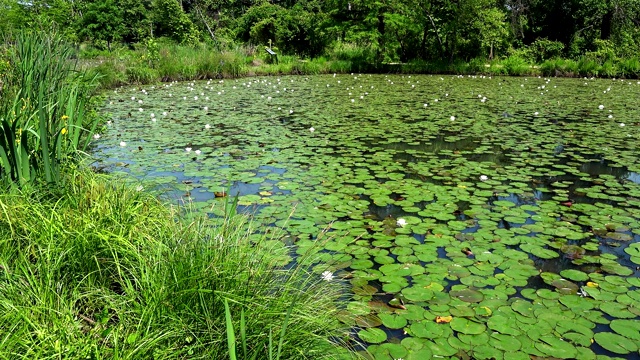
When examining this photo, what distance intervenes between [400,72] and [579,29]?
854 centimetres

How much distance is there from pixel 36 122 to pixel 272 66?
12.3m

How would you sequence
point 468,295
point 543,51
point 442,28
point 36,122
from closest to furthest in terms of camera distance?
point 468,295
point 36,122
point 442,28
point 543,51

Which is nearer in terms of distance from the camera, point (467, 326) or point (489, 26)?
point (467, 326)

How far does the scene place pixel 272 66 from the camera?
14.4 meters

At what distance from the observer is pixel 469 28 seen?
589 inches

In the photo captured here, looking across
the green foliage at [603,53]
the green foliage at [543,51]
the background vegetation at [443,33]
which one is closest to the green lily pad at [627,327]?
the background vegetation at [443,33]

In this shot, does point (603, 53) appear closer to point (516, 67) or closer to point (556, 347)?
point (516, 67)

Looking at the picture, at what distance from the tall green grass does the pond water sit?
833mm

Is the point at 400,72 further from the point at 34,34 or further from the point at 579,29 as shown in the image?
the point at 34,34

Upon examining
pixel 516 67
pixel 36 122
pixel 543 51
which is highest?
pixel 543 51

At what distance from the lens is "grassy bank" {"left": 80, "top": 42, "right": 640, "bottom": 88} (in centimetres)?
1154

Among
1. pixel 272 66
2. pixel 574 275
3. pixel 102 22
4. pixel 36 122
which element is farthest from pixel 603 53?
pixel 102 22

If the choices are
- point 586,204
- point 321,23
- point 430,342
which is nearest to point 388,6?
point 321,23

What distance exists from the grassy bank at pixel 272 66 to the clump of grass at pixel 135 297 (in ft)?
30.6
